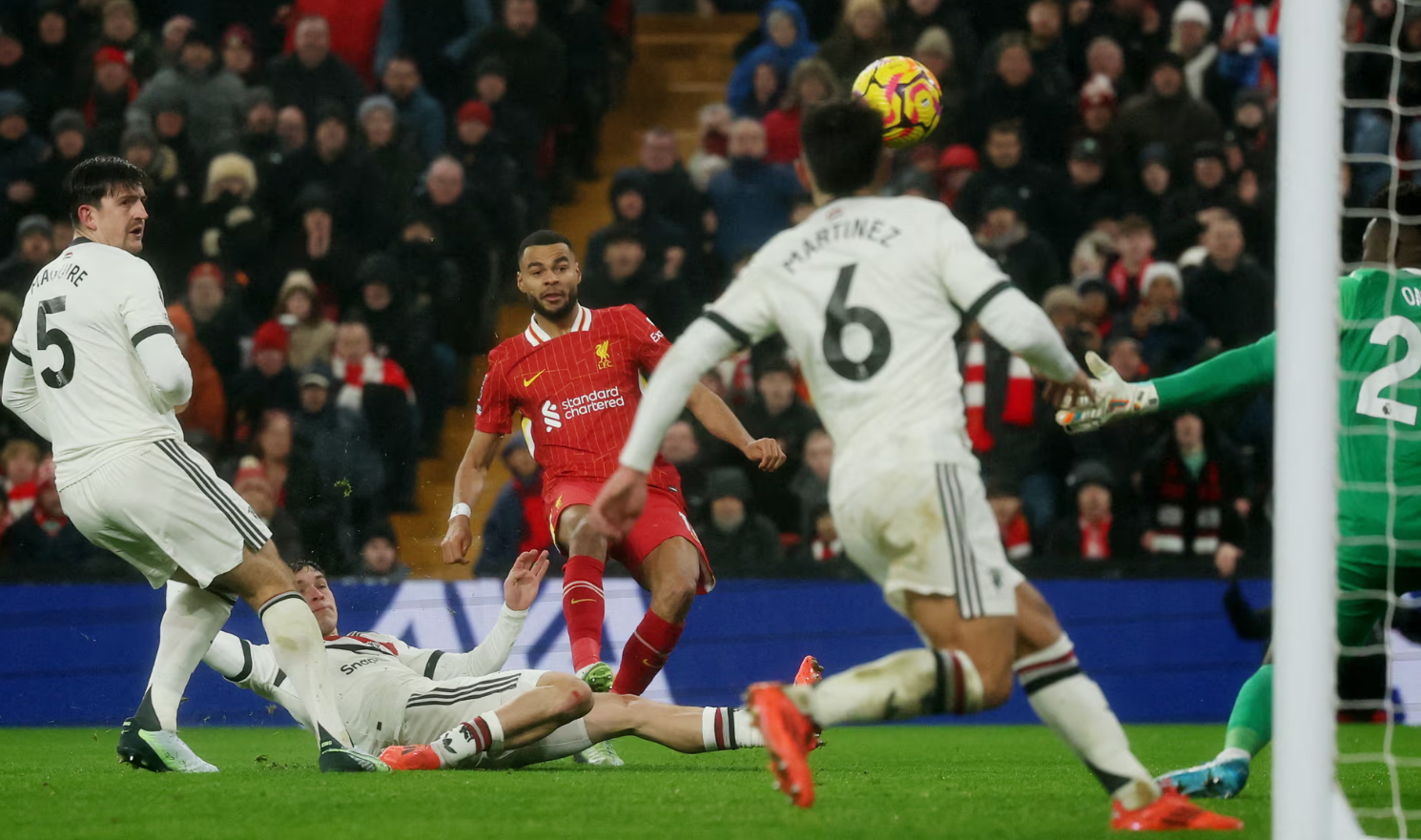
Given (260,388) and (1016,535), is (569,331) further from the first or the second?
(260,388)

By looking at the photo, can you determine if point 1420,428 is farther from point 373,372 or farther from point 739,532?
point 373,372

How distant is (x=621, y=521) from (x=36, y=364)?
3187mm

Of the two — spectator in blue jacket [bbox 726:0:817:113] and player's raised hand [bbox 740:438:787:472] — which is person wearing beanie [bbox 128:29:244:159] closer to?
spectator in blue jacket [bbox 726:0:817:113]

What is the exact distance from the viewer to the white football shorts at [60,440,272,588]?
6.59 m

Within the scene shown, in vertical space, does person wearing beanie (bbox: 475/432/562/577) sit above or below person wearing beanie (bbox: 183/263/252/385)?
below

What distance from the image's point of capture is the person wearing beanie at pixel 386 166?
13391 millimetres

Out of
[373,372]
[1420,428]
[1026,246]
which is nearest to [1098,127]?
[1026,246]

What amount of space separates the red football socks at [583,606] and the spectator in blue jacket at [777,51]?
7.27 meters

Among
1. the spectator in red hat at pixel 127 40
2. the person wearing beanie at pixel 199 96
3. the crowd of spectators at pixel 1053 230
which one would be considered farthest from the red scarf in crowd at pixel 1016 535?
the spectator in red hat at pixel 127 40

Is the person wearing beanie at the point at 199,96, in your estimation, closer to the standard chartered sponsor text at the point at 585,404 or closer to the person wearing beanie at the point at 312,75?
the person wearing beanie at the point at 312,75

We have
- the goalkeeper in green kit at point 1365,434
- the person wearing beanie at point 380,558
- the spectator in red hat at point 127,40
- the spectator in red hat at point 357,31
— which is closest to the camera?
the goalkeeper in green kit at point 1365,434

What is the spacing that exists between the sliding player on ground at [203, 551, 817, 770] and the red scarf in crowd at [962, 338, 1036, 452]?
184 inches

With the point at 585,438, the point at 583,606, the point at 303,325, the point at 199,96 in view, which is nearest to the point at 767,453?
the point at 585,438

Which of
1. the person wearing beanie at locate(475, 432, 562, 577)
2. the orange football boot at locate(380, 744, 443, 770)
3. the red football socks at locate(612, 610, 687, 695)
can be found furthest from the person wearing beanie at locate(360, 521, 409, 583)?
the orange football boot at locate(380, 744, 443, 770)
